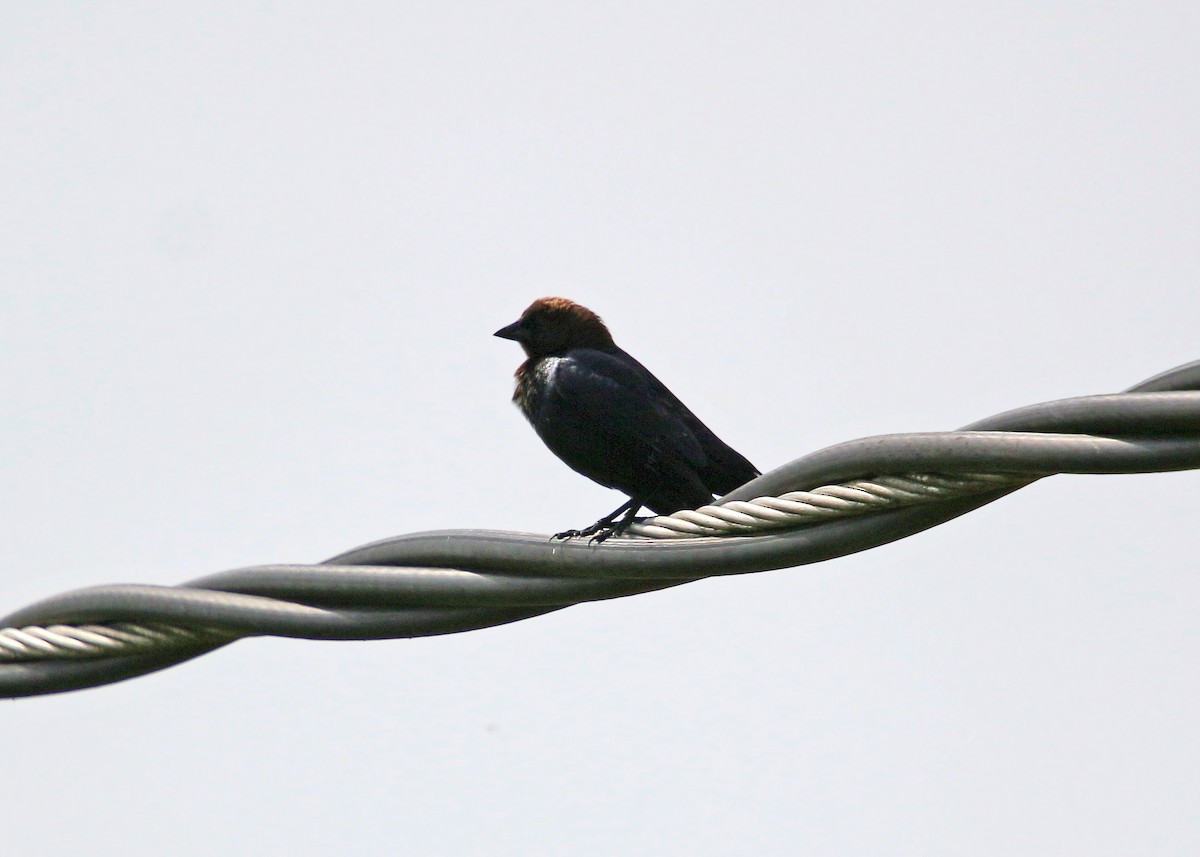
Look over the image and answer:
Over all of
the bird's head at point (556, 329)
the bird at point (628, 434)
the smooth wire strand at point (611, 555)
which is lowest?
the smooth wire strand at point (611, 555)

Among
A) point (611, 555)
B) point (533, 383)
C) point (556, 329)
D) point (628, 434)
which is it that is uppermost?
point (556, 329)

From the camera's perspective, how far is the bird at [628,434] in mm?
4910

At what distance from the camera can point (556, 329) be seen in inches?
235

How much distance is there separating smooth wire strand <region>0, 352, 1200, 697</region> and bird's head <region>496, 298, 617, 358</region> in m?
3.03

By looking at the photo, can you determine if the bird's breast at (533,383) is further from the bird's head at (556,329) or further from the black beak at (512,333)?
the black beak at (512,333)

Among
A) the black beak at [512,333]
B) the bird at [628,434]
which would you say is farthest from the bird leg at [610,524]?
the black beak at [512,333]

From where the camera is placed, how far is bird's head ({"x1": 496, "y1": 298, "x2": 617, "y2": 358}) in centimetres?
591

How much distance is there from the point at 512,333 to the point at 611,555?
133 inches

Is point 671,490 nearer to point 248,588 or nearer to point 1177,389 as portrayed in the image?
point 248,588

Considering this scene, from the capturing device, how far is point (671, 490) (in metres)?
5.00

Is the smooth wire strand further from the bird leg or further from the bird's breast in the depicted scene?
the bird's breast

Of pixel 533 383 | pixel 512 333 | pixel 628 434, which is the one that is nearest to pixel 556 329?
pixel 512 333

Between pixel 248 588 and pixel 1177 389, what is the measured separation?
177 cm

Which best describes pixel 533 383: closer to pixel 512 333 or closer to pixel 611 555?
pixel 512 333
